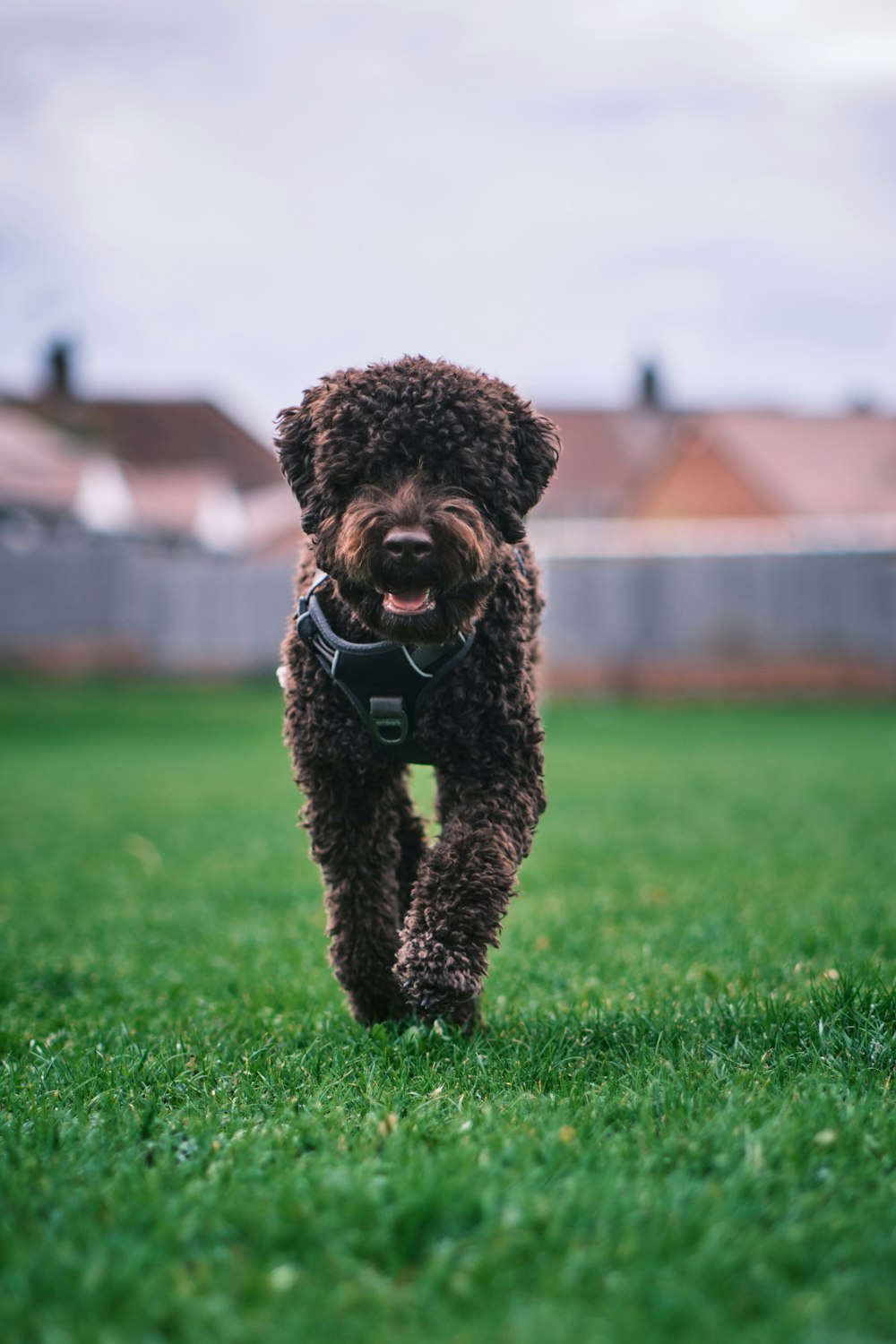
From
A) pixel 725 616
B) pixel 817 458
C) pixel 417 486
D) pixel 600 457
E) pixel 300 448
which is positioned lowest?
pixel 725 616

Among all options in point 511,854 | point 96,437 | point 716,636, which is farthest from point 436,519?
point 96,437

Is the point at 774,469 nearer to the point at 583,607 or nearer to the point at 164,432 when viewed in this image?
the point at 583,607

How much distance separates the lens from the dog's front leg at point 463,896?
3102mm

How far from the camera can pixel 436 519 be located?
312 cm

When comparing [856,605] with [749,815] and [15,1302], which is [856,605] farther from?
[15,1302]

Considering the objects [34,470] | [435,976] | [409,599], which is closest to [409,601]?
[409,599]

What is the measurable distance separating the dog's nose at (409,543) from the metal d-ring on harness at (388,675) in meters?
0.25

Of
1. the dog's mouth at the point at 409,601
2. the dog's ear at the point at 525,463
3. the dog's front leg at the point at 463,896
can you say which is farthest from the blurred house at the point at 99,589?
the dog's mouth at the point at 409,601

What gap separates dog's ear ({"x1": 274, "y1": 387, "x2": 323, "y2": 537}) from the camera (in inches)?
135

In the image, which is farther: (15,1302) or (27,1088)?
(27,1088)

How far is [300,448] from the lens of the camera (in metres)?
3.47

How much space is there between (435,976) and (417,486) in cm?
125

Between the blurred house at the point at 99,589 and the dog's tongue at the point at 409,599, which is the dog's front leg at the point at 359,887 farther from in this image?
the blurred house at the point at 99,589

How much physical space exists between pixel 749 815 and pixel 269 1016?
6.32 m
